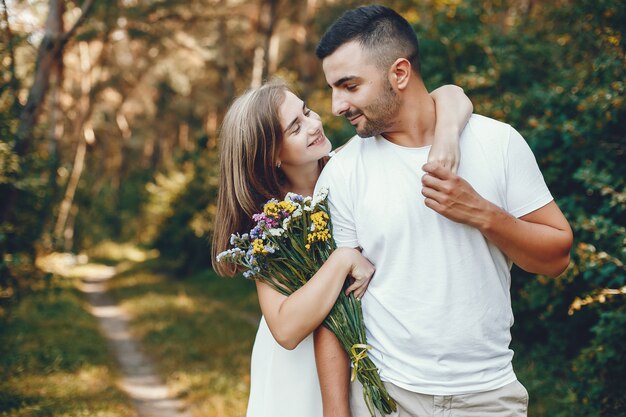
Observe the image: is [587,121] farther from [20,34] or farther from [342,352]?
[20,34]

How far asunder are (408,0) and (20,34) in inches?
257

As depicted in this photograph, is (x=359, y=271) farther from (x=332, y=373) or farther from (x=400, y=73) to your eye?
(x=400, y=73)

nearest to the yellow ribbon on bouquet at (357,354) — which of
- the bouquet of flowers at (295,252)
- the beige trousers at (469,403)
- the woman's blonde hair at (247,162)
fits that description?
the bouquet of flowers at (295,252)

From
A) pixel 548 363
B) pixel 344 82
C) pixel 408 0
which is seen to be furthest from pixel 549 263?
pixel 408 0

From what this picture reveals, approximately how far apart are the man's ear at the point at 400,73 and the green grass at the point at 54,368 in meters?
4.72

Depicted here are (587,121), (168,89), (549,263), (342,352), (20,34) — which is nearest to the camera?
(549,263)

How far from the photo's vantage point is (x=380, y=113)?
2318 mm

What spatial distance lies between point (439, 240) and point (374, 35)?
782 mm

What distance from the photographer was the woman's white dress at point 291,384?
273cm

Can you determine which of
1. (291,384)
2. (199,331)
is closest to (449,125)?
(291,384)

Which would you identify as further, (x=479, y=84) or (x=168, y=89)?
(x=168, y=89)

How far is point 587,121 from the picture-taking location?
4777 millimetres

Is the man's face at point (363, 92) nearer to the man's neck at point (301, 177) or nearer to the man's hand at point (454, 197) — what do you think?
the man's hand at point (454, 197)

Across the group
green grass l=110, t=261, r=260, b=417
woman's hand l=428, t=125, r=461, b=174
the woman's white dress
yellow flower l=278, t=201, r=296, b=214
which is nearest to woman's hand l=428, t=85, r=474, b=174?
woman's hand l=428, t=125, r=461, b=174
